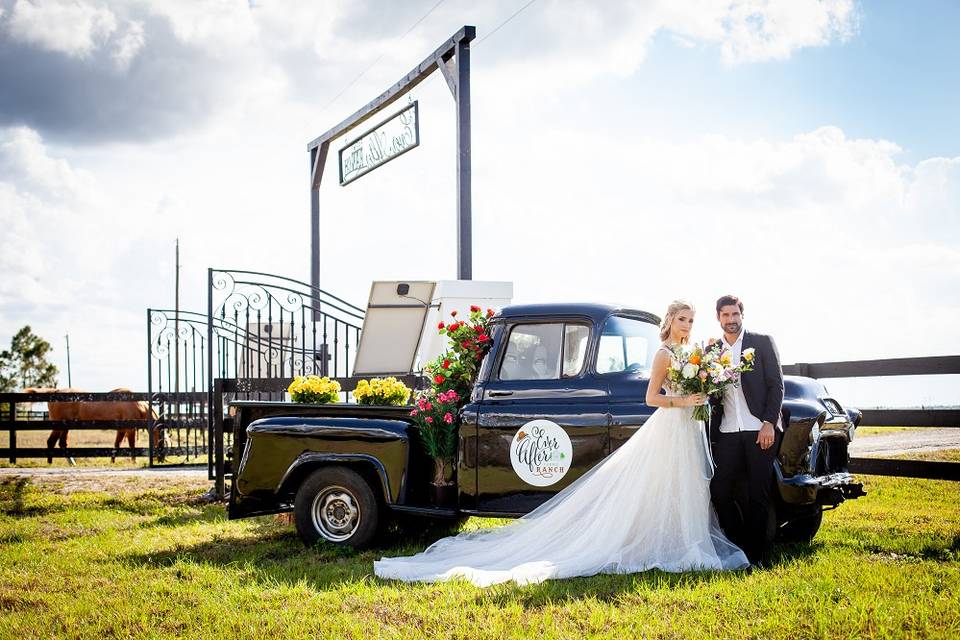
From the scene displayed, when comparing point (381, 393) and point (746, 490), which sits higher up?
point (381, 393)

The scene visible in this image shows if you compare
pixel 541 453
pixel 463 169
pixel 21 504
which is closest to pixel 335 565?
pixel 541 453

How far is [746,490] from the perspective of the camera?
6.24m

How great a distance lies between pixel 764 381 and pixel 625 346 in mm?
1070

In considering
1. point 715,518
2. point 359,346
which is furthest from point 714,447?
point 359,346

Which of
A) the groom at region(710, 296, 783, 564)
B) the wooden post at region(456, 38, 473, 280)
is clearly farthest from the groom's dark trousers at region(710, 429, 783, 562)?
the wooden post at region(456, 38, 473, 280)

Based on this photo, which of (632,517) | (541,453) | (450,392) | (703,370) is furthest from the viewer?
(450,392)

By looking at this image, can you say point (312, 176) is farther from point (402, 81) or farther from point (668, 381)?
point (668, 381)

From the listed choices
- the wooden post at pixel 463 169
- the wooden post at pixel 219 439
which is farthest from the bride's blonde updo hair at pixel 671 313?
the wooden post at pixel 219 439

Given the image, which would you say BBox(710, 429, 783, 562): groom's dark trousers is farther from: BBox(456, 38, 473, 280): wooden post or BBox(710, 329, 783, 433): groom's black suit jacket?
BBox(456, 38, 473, 280): wooden post

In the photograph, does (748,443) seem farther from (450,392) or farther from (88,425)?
(88,425)

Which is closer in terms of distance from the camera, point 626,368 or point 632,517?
point 632,517

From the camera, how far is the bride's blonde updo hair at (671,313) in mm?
6355

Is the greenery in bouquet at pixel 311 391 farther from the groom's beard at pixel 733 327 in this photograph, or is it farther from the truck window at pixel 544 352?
the groom's beard at pixel 733 327

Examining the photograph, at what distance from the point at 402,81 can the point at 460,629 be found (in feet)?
31.6
